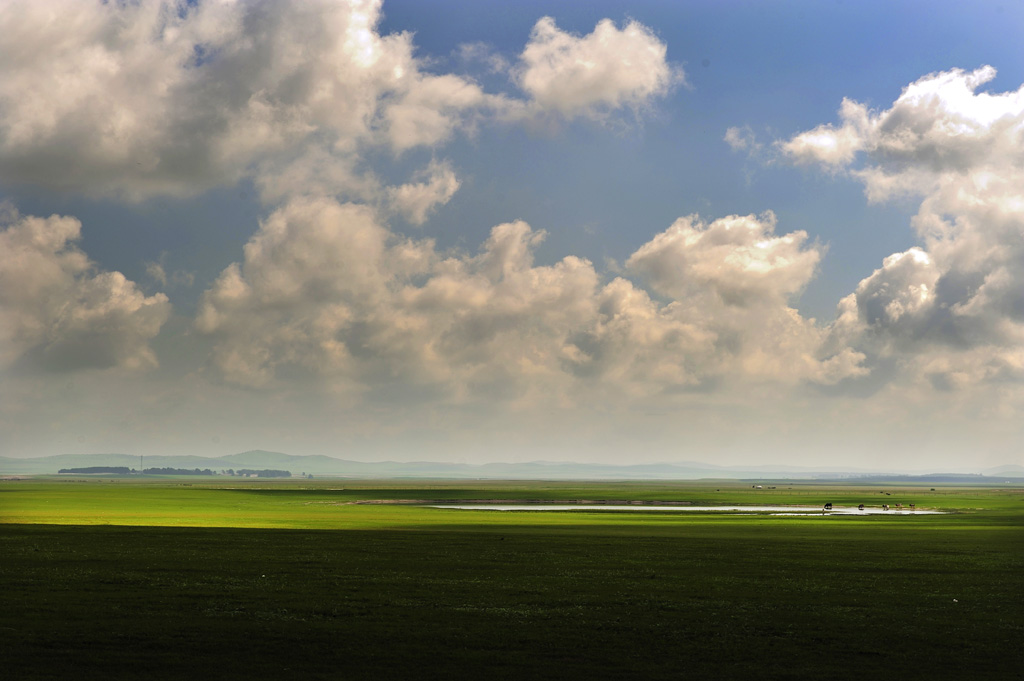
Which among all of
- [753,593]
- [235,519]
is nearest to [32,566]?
[753,593]

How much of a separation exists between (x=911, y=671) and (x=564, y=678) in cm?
904

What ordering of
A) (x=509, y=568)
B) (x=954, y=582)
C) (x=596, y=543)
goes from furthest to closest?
(x=596, y=543)
(x=509, y=568)
(x=954, y=582)

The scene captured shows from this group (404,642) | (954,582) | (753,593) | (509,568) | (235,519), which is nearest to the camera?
(404,642)

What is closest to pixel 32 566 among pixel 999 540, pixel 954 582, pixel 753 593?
pixel 753 593

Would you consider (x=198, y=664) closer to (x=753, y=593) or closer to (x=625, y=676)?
(x=625, y=676)

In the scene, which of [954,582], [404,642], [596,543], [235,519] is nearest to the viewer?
[404,642]

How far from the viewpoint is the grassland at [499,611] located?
22.5 metres

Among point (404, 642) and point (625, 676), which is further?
point (404, 642)

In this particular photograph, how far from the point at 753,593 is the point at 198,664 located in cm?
2115

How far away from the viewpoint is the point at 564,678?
21.4 meters

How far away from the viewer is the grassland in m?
22.5

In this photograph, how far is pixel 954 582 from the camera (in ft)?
123

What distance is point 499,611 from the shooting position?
29.4 m

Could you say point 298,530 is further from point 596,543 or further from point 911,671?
point 911,671
